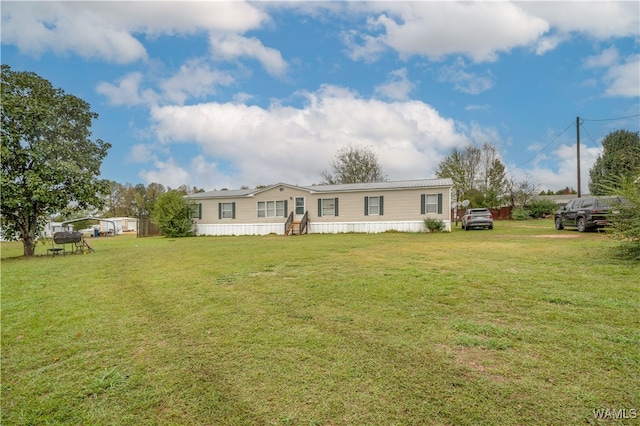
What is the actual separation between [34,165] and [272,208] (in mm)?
13151

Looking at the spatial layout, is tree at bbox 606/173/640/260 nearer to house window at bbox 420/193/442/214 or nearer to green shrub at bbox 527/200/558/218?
house window at bbox 420/193/442/214

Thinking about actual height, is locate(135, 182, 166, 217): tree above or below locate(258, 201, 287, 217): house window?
above

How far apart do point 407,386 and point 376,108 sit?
20.4 m

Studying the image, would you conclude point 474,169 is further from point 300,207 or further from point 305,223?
point 305,223

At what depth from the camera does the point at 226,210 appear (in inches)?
923

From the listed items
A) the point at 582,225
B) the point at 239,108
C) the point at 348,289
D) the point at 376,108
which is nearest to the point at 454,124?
the point at 376,108

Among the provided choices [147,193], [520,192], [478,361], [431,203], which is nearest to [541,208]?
[520,192]

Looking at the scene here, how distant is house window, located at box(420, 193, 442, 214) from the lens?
64.0 ft

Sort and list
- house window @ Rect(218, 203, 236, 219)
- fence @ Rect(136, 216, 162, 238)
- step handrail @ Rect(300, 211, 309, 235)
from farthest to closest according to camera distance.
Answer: fence @ Rect(136, 216, 162, 238) → house window @ Rect(218, 203, 236, 219) → step handrail @ Rect(300, 211, 309, 235)

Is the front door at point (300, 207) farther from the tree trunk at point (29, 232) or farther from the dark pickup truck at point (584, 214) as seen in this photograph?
the dark pickup truck at point (584, 214)

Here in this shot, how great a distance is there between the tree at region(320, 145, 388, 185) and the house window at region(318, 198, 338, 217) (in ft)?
58.3

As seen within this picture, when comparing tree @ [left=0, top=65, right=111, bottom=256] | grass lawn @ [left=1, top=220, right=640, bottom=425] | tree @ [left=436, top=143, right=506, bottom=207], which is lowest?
grass lawn @ [left=1, top=220, right=640, bottom=425]

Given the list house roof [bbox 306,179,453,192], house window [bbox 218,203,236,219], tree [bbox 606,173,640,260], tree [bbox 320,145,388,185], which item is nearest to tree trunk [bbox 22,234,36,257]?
house window [bbox 218,203,236,219]

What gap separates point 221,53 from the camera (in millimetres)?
13617
